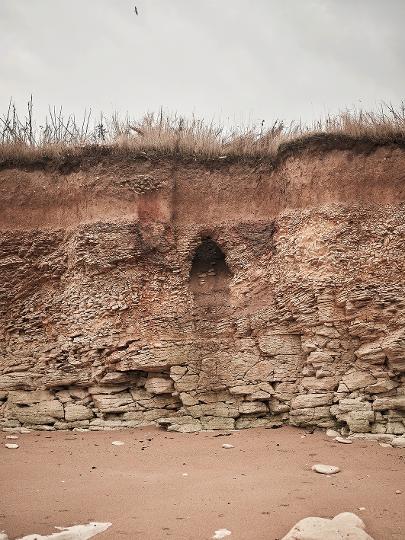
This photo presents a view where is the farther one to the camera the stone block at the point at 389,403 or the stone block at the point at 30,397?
the stone block at the point at 30,397

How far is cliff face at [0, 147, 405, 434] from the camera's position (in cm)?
861

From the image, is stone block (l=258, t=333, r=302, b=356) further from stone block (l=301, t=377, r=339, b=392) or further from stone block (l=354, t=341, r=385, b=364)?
stone block (l=354, t=341, r=385, b=364)

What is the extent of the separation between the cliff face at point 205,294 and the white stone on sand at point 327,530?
132 inches

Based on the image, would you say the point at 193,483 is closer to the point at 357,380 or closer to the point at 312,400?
the point at 312,400

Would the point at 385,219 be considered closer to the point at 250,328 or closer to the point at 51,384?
the point at 250,328

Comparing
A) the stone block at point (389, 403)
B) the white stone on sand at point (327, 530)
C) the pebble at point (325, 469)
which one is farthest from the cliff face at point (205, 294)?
the white stone on sand at point (327, 530)

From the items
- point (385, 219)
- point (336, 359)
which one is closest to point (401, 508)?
point (336, 359)

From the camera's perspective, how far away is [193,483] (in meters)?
6.41

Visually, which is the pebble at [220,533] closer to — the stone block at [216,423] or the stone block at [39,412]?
the stone block at [216,423]

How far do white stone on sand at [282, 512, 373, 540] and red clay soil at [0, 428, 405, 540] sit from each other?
0.67 ft

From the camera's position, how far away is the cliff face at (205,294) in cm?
861

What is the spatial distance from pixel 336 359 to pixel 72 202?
5203mm

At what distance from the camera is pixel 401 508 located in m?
5.48

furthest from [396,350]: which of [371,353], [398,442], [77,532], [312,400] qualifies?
[77,532]
